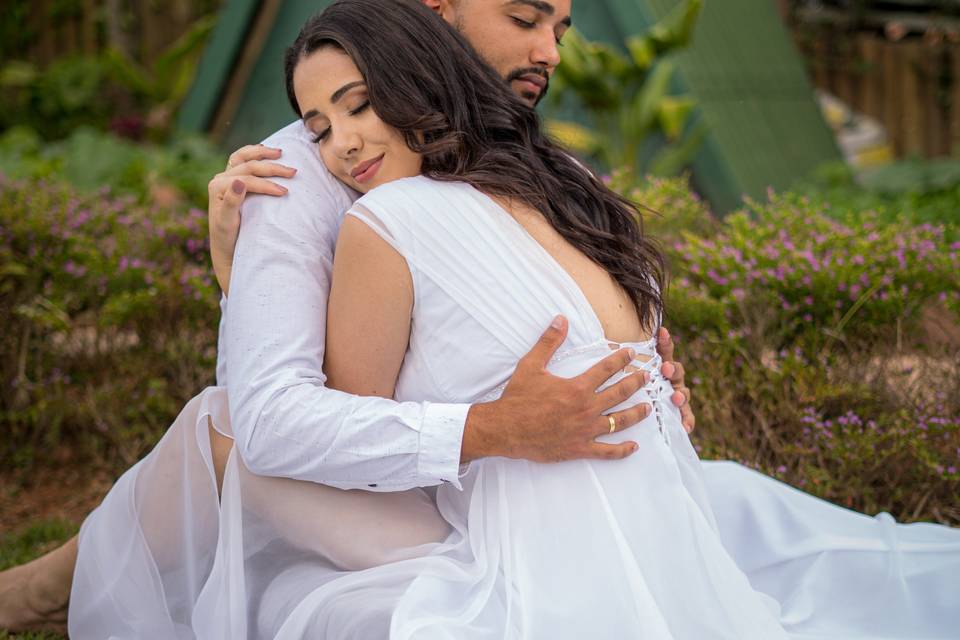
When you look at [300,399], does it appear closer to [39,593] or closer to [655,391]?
[655,391]

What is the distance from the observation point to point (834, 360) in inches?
128

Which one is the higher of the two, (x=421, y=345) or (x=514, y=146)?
(x=514, y=146)

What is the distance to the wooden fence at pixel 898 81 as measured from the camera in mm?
11023

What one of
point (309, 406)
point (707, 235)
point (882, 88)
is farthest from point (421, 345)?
point (882, 88)

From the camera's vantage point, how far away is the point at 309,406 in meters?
1.90

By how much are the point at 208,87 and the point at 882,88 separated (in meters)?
7.03

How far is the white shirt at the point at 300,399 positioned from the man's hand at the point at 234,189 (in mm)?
28

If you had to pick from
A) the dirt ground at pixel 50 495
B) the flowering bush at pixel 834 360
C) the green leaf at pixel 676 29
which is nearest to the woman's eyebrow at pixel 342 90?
the flowering bush at pixel 834 360

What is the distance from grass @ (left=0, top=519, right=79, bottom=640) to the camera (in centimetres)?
323

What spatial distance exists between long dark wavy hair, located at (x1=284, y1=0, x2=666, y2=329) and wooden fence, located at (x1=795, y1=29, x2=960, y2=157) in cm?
961

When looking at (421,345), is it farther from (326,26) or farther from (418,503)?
(326,26)

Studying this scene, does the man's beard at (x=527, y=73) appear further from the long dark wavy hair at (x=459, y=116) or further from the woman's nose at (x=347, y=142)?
the woman's nose at (x=347, y=142)

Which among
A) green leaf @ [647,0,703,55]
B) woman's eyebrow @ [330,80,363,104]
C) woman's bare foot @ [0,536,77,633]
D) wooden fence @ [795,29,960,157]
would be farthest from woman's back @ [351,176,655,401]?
wooden fence @ [795,29,960,157]

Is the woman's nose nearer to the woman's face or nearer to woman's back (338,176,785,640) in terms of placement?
the woman's face
